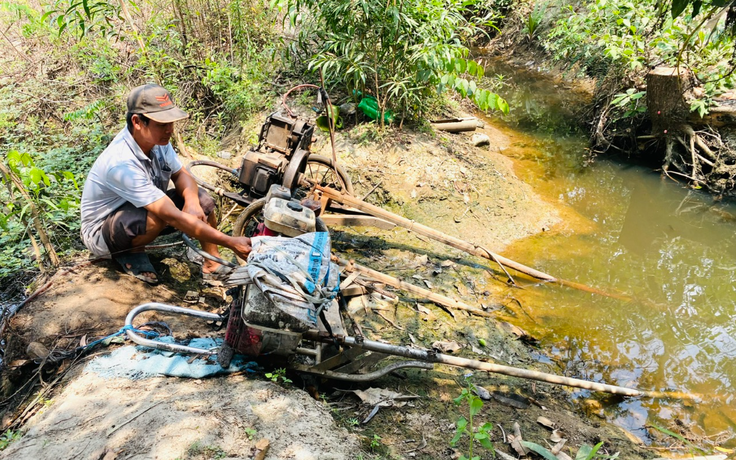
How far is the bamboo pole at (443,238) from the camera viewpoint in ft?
15.3

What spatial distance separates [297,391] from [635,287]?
4136 millimetres

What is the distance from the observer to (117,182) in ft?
10.9

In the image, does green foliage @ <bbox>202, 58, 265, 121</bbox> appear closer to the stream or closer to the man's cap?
the man's cap

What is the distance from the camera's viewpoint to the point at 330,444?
2.39 m

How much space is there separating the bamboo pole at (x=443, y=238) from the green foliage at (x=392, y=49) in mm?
1801

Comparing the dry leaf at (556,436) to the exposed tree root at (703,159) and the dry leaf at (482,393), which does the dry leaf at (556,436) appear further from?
the exposed tree root at (703,159)

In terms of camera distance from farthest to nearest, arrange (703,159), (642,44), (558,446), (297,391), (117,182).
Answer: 1. (642,44)
2. (703,159)
3. (117,182)
4. (558,446)
5. (297,391)

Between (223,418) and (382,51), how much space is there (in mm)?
4913

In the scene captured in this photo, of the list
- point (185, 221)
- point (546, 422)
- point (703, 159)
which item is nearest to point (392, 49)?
point (185, 221)

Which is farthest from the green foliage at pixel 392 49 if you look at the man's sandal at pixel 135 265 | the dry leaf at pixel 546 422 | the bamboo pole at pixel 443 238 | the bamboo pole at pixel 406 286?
the dry leaf at pixel 546 422

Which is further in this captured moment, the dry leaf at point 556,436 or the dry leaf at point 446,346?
the dry leaf at point 446,346

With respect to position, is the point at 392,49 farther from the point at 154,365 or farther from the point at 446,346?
the point at 154,365

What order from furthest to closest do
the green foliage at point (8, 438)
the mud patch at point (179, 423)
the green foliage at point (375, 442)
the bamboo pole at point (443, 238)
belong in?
the bamboo pole at point (443, 238)
the green foliage at point (375, 442)
the green foliage at point (8, 438)
the mud patch at point (179, 423)

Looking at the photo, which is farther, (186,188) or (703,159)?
(703,159)
